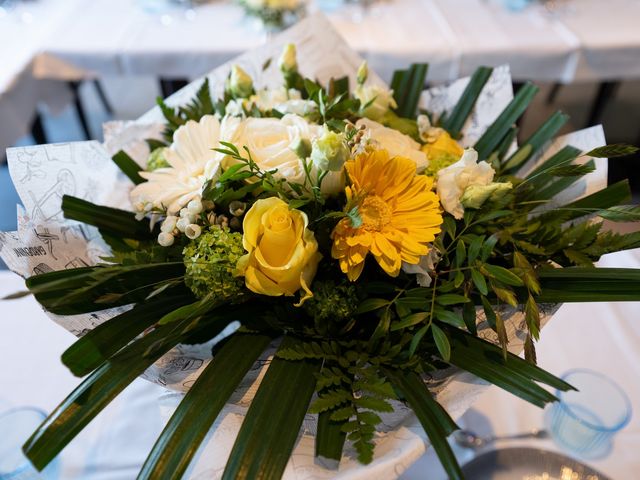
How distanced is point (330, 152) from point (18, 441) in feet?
1.83

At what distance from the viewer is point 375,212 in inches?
18.0

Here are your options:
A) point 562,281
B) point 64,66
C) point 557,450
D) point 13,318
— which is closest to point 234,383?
point 562,281

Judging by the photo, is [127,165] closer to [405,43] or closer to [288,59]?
[288,59]

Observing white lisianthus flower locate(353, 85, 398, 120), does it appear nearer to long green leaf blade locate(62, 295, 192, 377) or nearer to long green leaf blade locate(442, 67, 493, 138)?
long green leaf blade locate(442, 67, 493, 138)

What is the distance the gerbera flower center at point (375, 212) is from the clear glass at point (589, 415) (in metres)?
0.37

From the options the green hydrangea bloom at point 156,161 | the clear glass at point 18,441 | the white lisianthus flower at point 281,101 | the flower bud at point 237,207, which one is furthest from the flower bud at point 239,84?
the clear glass at point 18,441

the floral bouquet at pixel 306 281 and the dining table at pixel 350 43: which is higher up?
the dining table at pixel 350 43

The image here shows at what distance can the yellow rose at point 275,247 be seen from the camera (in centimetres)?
43

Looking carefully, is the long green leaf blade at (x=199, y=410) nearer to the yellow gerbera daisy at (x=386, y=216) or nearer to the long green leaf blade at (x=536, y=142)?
the yellow gerbera daisy at (x=386, y=216)

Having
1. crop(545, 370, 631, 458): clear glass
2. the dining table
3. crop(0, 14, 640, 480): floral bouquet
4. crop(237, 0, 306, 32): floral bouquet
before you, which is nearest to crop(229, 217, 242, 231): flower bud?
crop(0, 14, 640, 480): floral bouquet

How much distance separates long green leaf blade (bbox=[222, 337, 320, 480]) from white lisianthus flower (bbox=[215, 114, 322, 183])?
0.59 feet

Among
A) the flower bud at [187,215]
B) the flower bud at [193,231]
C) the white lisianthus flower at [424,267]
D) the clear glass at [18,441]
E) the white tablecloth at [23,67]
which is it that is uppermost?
the white tablecloth at [23,67]

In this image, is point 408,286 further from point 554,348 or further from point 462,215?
point 554,348

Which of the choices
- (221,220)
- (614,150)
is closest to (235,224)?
(221,220)
